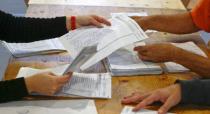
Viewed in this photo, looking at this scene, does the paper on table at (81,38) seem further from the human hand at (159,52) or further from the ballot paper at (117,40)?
the human hand at (159,52)

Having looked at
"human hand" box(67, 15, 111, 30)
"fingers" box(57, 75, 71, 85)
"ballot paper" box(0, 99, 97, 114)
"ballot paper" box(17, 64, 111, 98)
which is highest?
"human hand" box(67, 15, 111, 30)

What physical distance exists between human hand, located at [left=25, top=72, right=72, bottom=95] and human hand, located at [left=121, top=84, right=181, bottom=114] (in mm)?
220

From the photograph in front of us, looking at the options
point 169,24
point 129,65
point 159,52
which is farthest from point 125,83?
point 169,24

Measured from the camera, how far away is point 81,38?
4.18 ft

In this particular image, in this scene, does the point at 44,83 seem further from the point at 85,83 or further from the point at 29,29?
the point at 29,29

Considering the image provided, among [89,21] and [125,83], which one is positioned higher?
[89,21]

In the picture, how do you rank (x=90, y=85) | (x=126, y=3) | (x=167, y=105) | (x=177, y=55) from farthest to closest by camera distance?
1. (x=126, y=3)
2. (x=177, y=55)
3. (x=90, y=85)
4. (x=167, y=105)

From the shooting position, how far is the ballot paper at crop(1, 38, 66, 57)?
51.5 inches

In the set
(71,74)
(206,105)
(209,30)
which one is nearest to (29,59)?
(71,74)

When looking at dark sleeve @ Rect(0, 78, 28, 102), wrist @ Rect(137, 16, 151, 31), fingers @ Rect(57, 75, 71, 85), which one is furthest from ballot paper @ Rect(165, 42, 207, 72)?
dark sleeve @ Rect(0, 78, 28, 102)

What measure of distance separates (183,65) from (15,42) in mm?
680

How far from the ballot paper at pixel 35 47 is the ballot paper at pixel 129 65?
223 millimetres

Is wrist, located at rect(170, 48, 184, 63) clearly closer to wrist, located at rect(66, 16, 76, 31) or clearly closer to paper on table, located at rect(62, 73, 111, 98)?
paper on table, located at rect(62, 73, 111, 98)

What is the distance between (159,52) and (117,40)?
7.0 inches
